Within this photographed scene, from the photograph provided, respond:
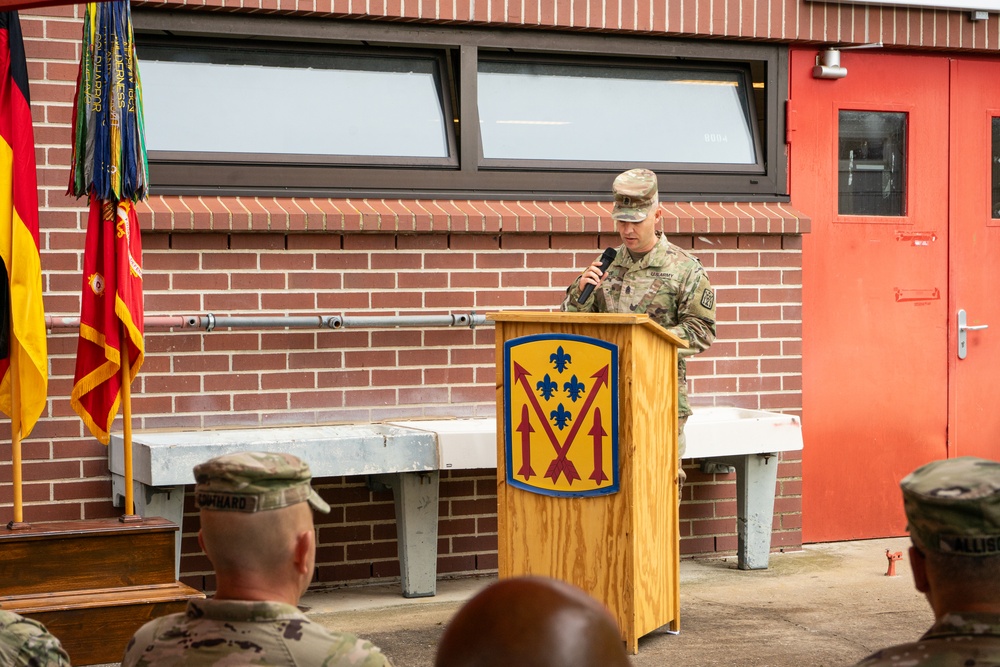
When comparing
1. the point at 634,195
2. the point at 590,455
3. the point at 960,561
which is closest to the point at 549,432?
the point at 590,455

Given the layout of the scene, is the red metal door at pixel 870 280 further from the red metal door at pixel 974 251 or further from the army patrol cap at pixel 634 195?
the army patrol cap at pixel 634 195

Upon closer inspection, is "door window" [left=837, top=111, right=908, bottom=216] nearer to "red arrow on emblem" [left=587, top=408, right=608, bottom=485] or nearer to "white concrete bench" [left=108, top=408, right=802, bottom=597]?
"white concrete bench" [left=108, top=408, right=802, bottom=597]

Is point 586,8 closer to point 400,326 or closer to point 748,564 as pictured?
point 400,326

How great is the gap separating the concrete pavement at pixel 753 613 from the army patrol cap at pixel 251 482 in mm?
2925

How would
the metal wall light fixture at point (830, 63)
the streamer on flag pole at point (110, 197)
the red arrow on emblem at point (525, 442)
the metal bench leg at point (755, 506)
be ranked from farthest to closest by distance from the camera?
the metal wall light fixture at point (830, 63)
the metal bench leg at point (755, 506)
the red arrow on emblem at point (525, 442)
the streamer on flag pole at point (110, 197)

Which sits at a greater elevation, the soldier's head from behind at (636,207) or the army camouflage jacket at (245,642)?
the soldier's head from behind at (636,207)

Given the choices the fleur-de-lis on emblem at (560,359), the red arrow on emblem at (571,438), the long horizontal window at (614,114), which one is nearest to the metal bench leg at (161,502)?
the red arrow on emblem at (571,438)

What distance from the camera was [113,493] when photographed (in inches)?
243

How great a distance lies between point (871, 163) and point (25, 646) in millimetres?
6305

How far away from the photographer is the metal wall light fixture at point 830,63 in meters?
7.55

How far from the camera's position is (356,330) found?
21.9 ft

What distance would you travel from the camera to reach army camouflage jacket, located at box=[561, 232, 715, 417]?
5801 mm

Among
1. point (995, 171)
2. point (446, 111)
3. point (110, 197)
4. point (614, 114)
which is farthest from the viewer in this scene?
point (995, 171)

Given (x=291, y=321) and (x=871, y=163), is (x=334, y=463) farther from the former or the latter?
(x=871, y=163)
